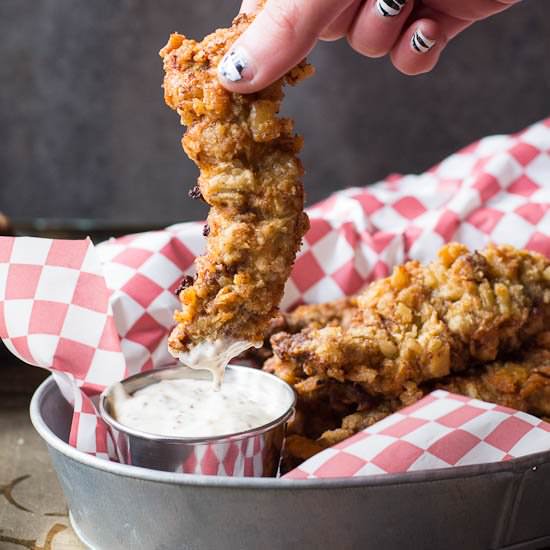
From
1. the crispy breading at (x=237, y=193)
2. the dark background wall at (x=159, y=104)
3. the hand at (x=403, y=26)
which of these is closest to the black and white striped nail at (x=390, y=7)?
the hand at (x=403, y=26)

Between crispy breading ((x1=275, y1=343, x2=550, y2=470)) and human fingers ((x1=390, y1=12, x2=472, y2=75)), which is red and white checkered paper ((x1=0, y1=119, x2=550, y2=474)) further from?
human fingers ((x1=390, y1=12, x2=472, y2=75))

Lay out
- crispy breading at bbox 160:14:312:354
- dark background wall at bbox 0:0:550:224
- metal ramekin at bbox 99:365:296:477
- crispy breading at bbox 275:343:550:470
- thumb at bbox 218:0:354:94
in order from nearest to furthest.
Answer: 1. thumb at bbox 218:0:354:94
2. crispy breading at bbox 160:14:312:354
3. metal ramekin at bbox 99:365:296:477
4. crispy breading at bbox 275:343:550:470
5. dark background wall at bbox 0:0:550:224

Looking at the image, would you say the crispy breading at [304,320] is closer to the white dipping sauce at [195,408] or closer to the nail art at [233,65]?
the white dipping sauce at [195,408]

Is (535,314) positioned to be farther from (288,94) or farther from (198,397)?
(288,94)

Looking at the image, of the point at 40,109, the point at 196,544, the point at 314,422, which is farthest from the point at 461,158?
the point at 40,109

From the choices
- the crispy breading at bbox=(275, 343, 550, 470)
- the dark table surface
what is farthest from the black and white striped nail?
the dark table surface

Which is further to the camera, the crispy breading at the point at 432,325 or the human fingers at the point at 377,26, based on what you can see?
the human fingers at the point at 377,26

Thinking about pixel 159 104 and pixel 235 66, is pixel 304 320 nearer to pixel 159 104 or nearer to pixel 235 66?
pixel 235 66
